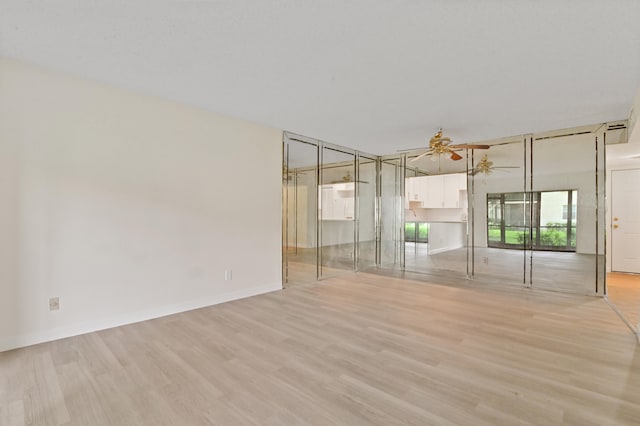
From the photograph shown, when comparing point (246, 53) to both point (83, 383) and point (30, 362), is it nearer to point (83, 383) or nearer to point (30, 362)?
point (83, 383)

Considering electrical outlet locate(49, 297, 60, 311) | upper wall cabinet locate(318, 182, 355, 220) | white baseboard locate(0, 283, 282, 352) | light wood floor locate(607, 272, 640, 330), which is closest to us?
white baseboard locate(0, 283, 282, 352)

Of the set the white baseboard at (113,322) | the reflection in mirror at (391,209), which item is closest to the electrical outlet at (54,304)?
the white baseboard at (113,322)

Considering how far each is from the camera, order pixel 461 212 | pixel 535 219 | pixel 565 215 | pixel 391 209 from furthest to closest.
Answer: pixel 391 209 < pixel 461 212 < pixel 535 219 < pixel 565 215

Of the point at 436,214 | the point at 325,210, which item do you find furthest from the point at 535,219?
the point at 325,210

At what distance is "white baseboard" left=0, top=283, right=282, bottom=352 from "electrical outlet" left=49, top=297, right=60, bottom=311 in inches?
7.7

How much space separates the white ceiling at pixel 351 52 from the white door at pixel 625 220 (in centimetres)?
313

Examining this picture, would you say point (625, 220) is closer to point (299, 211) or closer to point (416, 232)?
point (416, 232)

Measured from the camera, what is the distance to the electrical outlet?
2.92 m

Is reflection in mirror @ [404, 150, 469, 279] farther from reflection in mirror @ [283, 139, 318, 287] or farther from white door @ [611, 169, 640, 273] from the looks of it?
white door @ [611, 169, 640, 273]

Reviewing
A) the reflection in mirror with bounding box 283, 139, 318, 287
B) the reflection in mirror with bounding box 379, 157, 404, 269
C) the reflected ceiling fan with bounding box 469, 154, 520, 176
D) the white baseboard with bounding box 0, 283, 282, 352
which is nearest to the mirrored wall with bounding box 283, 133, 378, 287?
the reflection in mirror with bounding box 283, 139, 318, 287

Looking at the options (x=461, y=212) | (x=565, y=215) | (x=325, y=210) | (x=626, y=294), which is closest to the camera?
(x=626, y=294)

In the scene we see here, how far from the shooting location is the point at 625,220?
6.16m

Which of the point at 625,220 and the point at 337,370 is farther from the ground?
the point at 625,220

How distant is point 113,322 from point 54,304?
57 cm
